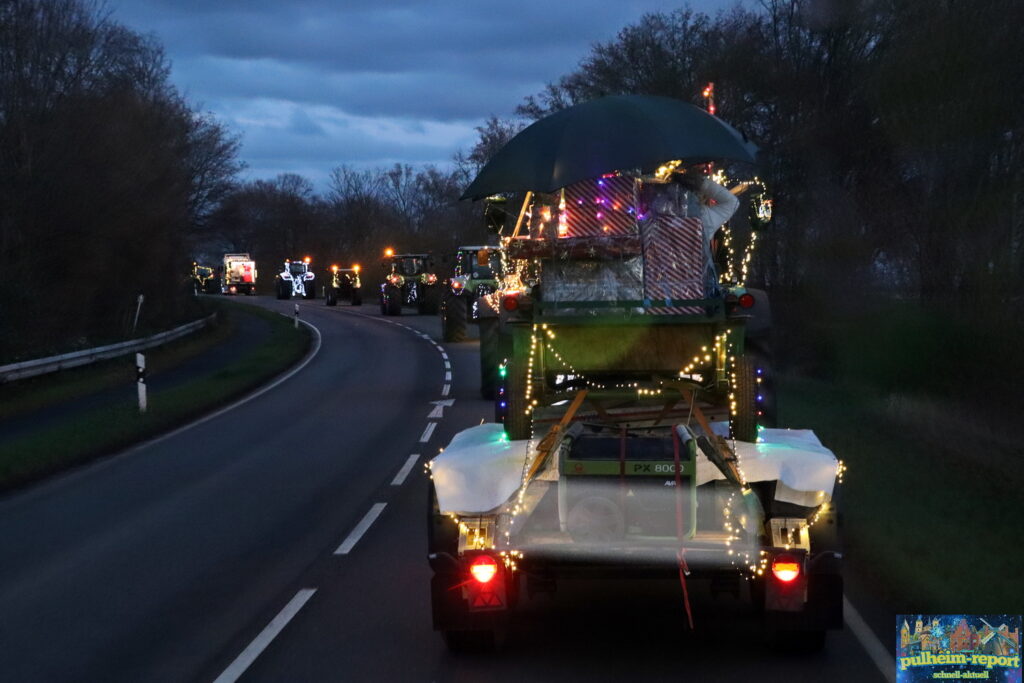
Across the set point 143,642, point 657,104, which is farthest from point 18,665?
point 657,104

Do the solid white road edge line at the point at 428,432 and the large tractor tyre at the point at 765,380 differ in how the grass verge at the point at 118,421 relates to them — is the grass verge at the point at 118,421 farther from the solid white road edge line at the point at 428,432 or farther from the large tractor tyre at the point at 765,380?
the large tractor tyre at the point at 765,380

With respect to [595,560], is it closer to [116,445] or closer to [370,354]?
[116,445]

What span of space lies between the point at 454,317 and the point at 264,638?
1185 inches

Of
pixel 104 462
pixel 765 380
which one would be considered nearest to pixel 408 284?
pixel 104 462

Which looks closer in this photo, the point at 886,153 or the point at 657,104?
the point at 657,104

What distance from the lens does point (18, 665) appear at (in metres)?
7.74

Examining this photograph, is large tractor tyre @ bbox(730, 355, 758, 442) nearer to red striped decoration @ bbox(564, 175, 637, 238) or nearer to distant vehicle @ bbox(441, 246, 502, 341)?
red striped decoration @ bbox(564, 175, 637, 238)

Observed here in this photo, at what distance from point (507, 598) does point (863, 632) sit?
2.22 m

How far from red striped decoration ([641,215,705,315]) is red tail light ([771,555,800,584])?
289 centimetres

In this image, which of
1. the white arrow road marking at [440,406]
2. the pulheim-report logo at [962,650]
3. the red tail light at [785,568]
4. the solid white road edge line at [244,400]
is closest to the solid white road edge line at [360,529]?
the red tail light at [785,568]

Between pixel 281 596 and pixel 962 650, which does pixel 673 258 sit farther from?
pixel 962 650

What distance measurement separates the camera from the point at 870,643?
25.0ft

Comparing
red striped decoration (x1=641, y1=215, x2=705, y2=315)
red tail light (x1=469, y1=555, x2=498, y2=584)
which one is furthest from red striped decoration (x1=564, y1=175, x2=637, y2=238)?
red tail light (x1=469, y1=555, x2=498, y2=584)

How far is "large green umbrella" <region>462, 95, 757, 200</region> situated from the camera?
30.5ft
